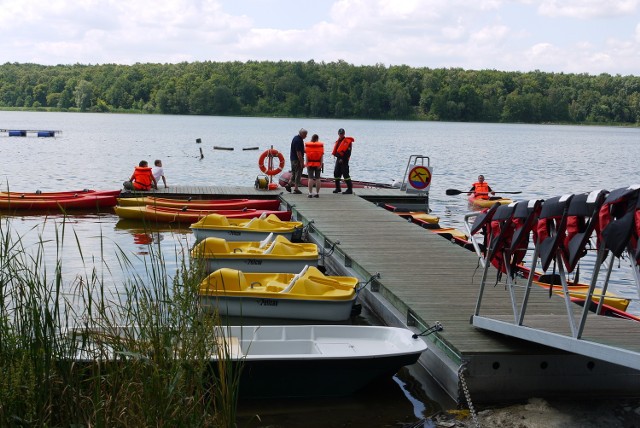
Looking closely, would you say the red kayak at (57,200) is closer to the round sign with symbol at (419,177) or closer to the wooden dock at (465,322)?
the round sign with symbol at (419,177)

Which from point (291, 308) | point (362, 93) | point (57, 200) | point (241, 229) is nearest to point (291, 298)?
point (291, 308)

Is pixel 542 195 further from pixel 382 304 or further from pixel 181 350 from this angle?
pixel 181 350

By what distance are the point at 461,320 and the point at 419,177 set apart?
513 inches

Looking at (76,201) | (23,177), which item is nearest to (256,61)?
(23,177)

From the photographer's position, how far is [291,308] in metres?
8.96

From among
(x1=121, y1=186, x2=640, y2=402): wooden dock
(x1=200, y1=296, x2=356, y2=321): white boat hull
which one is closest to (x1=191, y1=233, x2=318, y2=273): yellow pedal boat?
(x1=121, y1=186, x2=640, y2=402): wooden dock

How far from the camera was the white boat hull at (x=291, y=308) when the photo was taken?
8938 millimetres

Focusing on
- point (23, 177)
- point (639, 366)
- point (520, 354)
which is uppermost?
point (639, 366)

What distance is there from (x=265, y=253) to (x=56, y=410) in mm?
6916

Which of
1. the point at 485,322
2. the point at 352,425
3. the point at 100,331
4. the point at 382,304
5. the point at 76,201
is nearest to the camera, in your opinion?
the point at 100,331

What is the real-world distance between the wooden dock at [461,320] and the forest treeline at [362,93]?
105895mm

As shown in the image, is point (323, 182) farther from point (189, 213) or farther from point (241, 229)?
point (241, 229)

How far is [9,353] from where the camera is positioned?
442cm

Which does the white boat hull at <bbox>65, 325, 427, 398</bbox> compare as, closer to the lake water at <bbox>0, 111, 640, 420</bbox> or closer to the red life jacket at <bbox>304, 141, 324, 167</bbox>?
the lake water at <bbox>0, 111, 640, 420</bbox>
